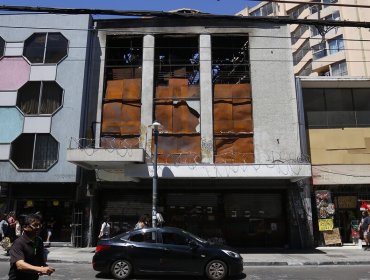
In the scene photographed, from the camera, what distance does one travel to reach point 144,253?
11.3 meters

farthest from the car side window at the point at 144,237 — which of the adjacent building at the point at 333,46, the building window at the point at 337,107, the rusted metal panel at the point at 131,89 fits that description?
the adjacent building at the point at 333,46

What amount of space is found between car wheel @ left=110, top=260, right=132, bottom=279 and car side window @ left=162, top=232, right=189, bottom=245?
119 centimetres

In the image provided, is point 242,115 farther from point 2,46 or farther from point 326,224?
point 2,46

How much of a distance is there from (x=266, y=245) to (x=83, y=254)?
8710 millimetres

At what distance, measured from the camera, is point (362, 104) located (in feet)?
71.1

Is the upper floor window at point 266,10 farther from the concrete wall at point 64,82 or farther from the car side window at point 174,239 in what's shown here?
the car side window at point 174,239

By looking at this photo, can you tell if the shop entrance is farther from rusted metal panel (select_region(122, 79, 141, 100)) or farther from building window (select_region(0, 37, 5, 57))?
building window (select_region(0, 37, 5, 57))

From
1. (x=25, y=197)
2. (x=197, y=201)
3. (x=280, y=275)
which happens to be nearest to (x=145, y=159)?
(x=197, y=201)

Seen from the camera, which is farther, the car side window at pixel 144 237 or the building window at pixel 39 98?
the building window at pixel 39 98

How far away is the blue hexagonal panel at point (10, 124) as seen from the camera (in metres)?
20.1

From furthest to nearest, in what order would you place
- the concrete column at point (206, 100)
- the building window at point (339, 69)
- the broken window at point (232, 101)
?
1. the building window at point (339, 69)
2. the broken window at point (232, 101)
3. the concrete column at point (206, 100)

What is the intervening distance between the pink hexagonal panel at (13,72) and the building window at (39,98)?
15.5 inches

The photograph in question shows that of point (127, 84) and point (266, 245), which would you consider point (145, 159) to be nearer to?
point (127, 84)

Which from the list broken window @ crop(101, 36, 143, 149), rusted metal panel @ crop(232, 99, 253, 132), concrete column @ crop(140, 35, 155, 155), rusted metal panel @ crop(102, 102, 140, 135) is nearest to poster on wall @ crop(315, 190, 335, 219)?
rusted metal panel @ crop(232, 99, 253, 132)
